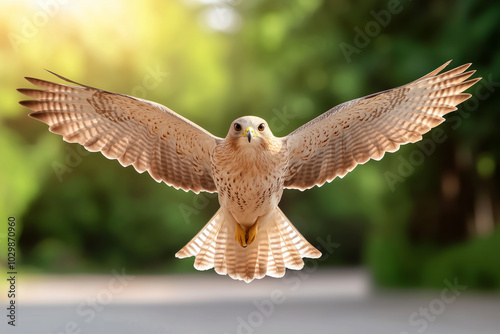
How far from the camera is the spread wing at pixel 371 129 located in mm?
3234

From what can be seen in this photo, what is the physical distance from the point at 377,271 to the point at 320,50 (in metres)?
4.81

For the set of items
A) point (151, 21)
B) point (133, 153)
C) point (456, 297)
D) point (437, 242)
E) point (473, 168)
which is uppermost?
point (151, 21)

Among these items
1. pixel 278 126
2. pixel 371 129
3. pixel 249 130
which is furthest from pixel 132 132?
pixel 278 126

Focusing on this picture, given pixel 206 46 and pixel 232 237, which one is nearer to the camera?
pixel 232 237

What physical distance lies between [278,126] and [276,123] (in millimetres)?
481

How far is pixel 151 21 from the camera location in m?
16.2

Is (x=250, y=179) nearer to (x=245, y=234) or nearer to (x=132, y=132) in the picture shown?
(x=245, y=234)

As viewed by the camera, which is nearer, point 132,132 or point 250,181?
point 250,181

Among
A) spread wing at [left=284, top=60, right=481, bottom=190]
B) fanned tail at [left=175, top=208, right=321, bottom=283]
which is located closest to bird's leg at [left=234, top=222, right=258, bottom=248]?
fanned tail at [left=175, top=208, right=321, bottom=283]

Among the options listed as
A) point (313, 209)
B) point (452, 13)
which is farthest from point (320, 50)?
point (313, 209)

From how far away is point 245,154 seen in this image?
2666 millimetres

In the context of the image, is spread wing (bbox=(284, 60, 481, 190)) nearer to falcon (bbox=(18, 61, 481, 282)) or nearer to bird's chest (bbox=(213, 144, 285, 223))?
falcon (bbox=(18, 61, 481, 282))

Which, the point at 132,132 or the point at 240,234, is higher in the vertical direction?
the point at 132,132

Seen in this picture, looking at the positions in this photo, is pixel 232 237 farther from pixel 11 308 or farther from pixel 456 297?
pixel 456 297
